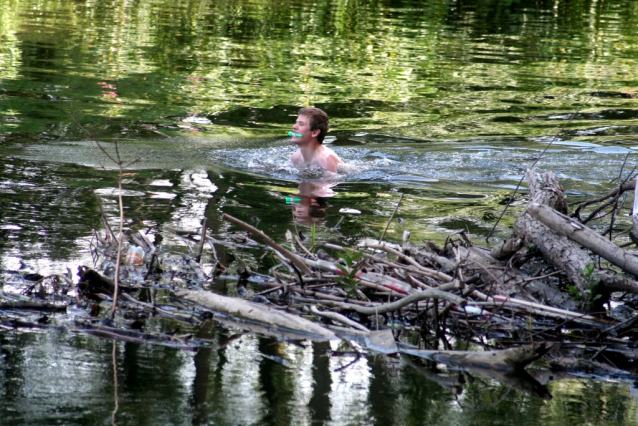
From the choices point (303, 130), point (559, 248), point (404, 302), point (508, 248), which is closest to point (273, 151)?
point (303, 130)

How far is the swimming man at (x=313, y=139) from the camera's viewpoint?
10.6 meters

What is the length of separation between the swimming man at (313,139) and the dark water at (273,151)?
0.31 metres

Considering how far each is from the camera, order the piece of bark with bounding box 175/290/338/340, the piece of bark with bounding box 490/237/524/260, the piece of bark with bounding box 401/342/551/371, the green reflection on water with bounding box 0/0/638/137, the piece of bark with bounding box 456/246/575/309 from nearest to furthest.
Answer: the piece of bark with bounding box 401/342/551/371
the piece of bark with bounding box 175/290/338/340
the piece of bark with bounding box 456/246/575/309
the piece of bark with bounding box 490/237/524/260
the green reflection on water with bounding box 0/0/638/137

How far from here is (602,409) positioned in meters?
4.09

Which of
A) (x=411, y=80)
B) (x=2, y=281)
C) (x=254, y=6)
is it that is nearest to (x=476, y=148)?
(x=411, y=80)

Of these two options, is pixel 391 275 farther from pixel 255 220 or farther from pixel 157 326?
pixel 255 220

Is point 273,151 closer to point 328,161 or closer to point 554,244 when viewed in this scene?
point 328,161

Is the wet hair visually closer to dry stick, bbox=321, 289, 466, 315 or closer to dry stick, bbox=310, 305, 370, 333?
dry stick, bbox=321, 289, 466, 315

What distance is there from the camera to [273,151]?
38.9 feet

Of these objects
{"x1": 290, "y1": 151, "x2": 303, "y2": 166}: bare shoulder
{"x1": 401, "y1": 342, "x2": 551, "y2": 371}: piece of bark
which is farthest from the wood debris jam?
{"x1": 290, "y1": 151, "x2": 303, "y2": 166}: bare shoulder

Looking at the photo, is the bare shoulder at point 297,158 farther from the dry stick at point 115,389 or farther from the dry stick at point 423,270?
the dry stick at point 115,389

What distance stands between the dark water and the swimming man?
1.01 feet

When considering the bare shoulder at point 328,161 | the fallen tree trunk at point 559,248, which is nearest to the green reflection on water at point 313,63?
the bare shoulder at point 328,161

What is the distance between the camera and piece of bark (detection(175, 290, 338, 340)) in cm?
482
